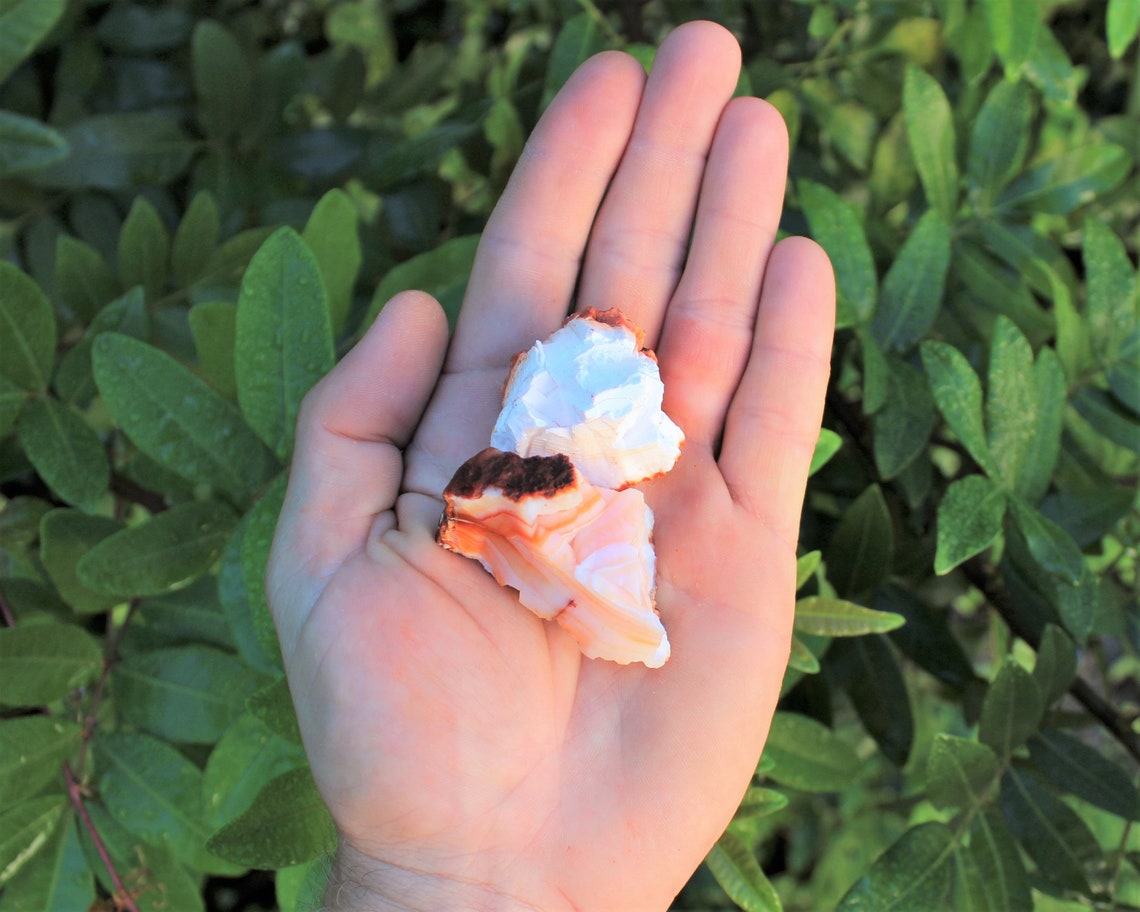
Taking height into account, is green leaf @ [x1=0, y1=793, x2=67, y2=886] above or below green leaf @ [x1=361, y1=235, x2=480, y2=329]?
below

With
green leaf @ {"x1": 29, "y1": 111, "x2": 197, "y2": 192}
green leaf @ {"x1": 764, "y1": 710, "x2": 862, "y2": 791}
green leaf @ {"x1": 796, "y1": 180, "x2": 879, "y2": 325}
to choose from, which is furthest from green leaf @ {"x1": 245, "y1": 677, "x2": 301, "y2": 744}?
green leaf @ {"x1": 29, "y1": 111, "x2": 197, "y2": 192}

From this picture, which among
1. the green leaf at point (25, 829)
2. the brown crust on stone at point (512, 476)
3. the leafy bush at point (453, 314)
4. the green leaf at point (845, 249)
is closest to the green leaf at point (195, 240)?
the leafy bush at point (453, 314)

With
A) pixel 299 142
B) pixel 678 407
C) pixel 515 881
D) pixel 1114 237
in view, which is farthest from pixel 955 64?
pixel 515 881

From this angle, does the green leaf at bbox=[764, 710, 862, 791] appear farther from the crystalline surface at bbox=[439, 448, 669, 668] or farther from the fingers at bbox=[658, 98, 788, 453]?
the fingers at bbox=[658, 98, 788, 453]

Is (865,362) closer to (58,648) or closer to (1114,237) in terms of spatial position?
(1114,237)

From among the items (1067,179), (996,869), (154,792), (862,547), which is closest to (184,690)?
(154,792)

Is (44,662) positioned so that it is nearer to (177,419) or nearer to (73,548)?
(73,548)

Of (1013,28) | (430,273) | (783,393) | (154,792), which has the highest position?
(1013,28)
